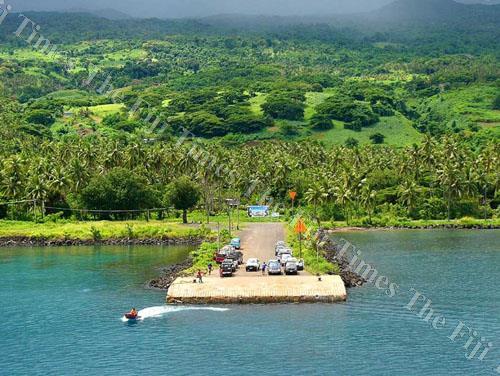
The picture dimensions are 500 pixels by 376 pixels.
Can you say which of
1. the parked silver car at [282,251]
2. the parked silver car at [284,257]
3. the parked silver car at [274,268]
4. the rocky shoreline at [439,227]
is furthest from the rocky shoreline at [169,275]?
the rocky shoreline at [439,227]

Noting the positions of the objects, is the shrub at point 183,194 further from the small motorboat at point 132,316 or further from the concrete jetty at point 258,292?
the small motorboat at point 132,316

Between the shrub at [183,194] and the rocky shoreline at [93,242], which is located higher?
the shrub at [183,194]

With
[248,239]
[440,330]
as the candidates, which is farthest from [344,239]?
[440,330]

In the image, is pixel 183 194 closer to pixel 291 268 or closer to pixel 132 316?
pixel 291 268

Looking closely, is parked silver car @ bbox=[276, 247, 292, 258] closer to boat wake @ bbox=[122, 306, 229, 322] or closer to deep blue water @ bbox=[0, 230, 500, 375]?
deep blue water @ bbox=[0, 230, 500, 375]

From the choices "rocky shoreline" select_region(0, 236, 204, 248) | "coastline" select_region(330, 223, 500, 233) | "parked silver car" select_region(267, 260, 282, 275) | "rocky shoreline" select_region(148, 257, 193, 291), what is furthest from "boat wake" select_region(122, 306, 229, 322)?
"coastline" select_region(330, 223, 500, 233)
